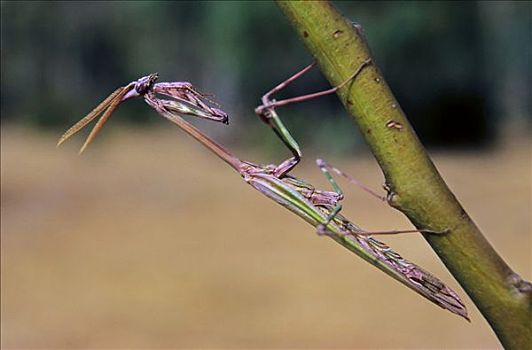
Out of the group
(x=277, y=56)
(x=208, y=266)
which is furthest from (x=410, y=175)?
(x=277, y=56)

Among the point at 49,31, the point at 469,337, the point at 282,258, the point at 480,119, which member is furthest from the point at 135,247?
the point at 49,31

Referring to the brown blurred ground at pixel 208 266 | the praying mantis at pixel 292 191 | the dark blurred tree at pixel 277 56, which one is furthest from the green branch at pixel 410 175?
the dark blurred tree at pixel 277 56

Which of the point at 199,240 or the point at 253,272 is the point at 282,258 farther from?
the point at 199,240

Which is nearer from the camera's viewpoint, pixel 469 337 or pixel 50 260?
pixel 469 337

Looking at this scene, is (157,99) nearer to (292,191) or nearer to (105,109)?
(105,109)

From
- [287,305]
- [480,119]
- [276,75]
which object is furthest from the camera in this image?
[480,119]

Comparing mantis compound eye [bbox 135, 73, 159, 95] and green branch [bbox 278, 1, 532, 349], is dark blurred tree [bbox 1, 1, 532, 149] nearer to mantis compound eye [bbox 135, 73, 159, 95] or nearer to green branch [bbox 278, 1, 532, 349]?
mantis compound eye [bbox 135, 73, 159, 95]
